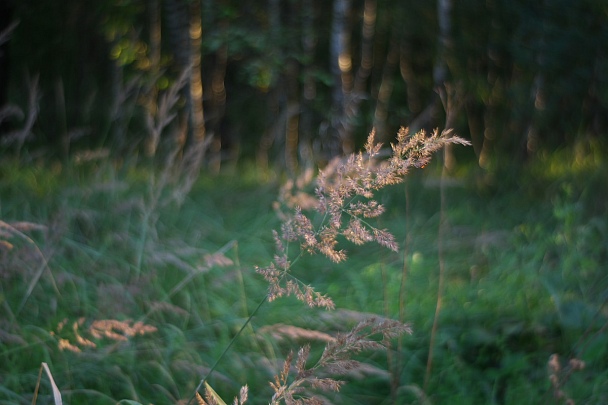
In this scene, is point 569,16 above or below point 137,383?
above

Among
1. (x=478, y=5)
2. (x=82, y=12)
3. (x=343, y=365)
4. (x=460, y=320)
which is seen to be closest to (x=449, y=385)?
(x=460, y=320)

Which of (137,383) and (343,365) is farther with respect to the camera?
(137,383)

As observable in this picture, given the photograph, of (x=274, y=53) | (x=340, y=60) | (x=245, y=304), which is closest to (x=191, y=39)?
(x=274, y=53)

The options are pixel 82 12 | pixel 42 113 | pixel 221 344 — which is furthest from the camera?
pixel 42 113

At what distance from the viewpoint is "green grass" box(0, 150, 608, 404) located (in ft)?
6.41

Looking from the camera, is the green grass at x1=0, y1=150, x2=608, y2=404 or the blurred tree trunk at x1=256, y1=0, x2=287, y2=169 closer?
the green grass at x1=0, y1=150, x2=608, y2=404

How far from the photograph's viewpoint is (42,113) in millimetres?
14094

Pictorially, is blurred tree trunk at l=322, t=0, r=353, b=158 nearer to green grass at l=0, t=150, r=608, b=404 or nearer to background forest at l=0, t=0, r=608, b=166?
background forest at l=0, t=0, r=608, b=166

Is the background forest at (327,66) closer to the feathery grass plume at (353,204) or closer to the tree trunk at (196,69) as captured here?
the tree trunk at (196,69)

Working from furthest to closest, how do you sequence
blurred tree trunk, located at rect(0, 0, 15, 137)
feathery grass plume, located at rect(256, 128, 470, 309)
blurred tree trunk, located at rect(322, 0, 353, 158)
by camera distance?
blurred tree trunk, located at rect(0, 0, 15, 137) < blurred tree trunk, located at rect(322, 0, 353, 158) < feathery grass plume, located at rect(256, 128, 470, 309)

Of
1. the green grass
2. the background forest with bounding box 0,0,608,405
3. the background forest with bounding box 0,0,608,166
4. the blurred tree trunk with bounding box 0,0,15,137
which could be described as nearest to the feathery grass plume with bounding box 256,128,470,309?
the background forest with bounding box 0,0,608,405

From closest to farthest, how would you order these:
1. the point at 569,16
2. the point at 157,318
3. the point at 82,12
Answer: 1. the point at 157,318
2. the point at 569,16
3. the point at 82,12

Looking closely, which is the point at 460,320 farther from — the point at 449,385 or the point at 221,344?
the point at 221,344

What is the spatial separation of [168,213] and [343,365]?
2410mm
